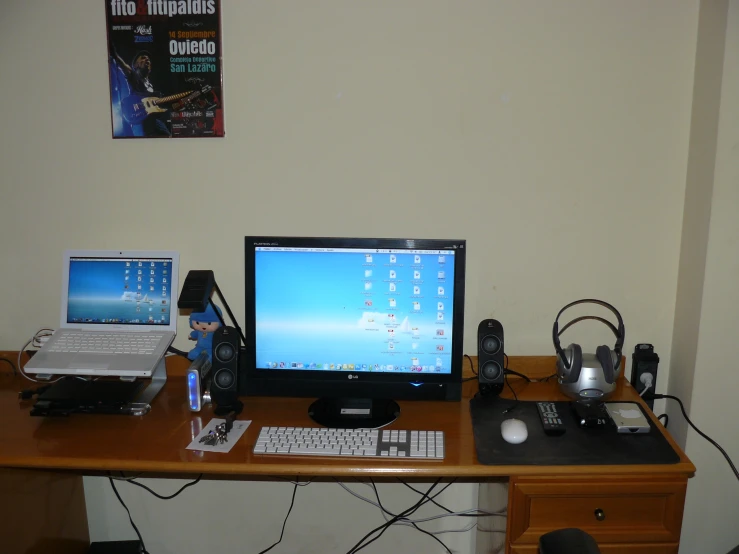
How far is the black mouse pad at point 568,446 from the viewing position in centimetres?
134

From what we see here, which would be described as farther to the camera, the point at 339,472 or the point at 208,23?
the point at 208,23

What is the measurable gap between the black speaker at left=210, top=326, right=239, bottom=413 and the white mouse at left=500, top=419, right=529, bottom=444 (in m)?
0.72

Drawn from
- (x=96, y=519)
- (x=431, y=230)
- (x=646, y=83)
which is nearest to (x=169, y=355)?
(x=96, y=519)

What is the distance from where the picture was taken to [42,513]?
1.71 meters

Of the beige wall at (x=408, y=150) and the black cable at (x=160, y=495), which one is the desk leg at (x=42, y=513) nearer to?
the black cable at (x=160, y=495)

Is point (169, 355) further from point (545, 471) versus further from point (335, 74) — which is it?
point (545, 471)

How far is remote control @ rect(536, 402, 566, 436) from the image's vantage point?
1.45m

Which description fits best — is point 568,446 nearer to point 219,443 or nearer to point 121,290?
point 219,443

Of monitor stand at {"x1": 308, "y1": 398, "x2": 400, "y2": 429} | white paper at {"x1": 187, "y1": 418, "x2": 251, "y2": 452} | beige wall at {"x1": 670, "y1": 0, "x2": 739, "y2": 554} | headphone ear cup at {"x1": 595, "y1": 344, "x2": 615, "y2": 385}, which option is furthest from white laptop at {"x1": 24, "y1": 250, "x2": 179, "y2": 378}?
beige wall at {"x1": 670, "y1": 0, "x2": 739, "y2": 554}

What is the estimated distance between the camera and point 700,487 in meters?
1.70

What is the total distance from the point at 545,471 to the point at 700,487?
717 millimetres

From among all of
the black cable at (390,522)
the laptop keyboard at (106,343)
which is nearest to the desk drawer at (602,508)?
the black cable at (390,522)

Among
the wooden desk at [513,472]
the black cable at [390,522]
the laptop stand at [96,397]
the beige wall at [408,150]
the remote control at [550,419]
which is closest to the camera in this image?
the wooden desk at [513,472]

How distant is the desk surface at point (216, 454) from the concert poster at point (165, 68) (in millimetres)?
800
